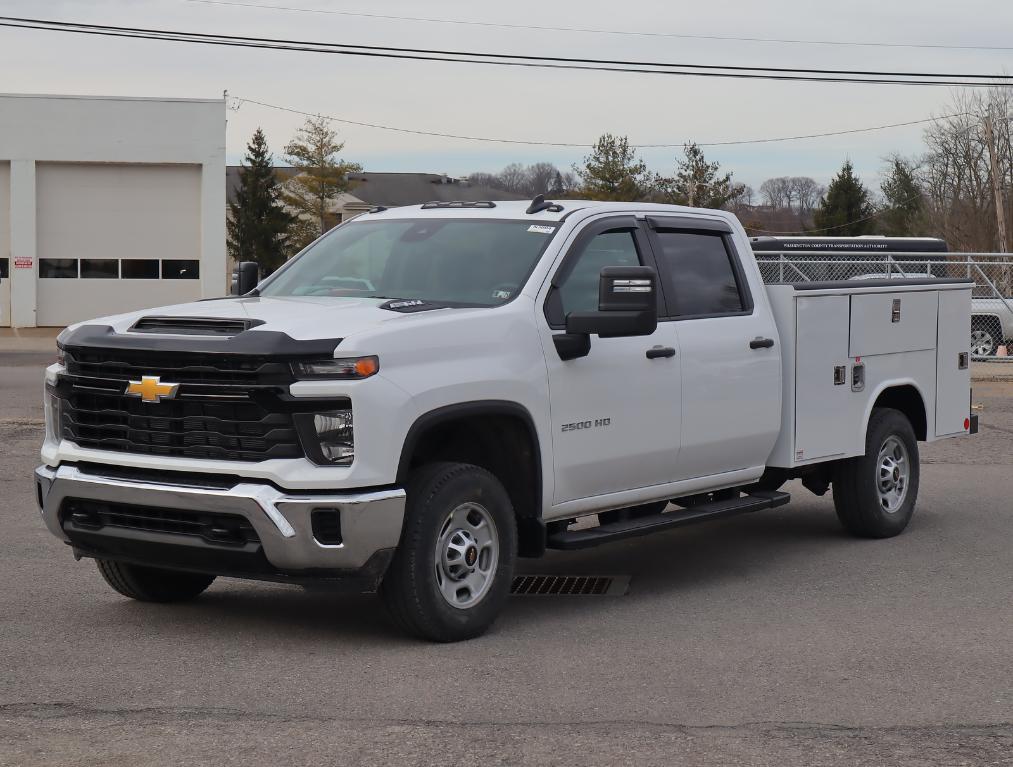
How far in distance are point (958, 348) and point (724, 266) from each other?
267cm

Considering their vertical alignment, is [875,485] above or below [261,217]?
below

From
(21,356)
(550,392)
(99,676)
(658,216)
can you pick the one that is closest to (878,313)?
(658,216)

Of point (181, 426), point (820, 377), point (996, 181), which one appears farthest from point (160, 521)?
point (996, 181)

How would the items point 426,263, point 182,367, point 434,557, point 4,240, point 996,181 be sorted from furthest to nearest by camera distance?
point 996,181 → point 4,240 → point 426,263 → point 434,557 → point 182,367

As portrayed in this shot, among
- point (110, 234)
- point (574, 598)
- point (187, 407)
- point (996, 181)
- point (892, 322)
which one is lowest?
point (574, 598)

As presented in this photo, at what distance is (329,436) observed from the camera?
618cm

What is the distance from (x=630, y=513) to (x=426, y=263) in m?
1.87

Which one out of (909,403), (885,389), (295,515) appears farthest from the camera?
(909,403)

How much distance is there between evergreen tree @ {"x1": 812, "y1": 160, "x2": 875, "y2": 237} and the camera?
82.5m

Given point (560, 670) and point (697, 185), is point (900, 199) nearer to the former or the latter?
point (697, 185)

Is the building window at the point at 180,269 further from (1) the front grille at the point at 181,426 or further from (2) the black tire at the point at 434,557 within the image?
(2) the black tire at the point at 434,557

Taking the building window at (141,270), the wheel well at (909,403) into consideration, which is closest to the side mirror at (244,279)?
the wheel well at (909,403)

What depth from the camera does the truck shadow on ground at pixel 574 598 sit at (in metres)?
6.98

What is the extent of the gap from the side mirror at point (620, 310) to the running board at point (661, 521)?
0.95 metres
